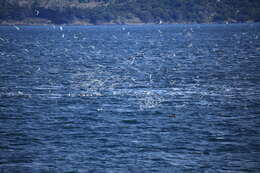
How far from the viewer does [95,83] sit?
6594cm

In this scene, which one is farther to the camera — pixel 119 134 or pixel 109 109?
pixel 109 109

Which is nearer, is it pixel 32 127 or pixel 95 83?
pixel 32 127

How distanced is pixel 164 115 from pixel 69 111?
8081 mm

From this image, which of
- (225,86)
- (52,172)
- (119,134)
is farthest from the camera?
(225,86)

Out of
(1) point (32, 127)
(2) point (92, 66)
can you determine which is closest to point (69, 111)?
(1) point (32, 127)

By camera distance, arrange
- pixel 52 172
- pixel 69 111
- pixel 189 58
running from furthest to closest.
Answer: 1. pixel 189 58
2. pixel 69 111
3. pixel 52 172

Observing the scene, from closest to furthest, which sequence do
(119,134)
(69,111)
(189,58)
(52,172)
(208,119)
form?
1. (52,172)
2. (119,134)
3. (208,119)
4. (69,111)
5. (189,58)

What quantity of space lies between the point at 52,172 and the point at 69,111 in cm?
1692

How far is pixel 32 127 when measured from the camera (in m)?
41.8

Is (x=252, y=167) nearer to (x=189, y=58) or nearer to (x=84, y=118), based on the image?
(x=84, y=118)

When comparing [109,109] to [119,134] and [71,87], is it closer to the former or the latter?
[119,134]

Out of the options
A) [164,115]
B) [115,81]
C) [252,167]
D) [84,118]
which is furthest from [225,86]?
[252,167]

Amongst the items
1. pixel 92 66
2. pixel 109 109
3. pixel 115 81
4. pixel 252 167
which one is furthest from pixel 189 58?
pixel 252 167

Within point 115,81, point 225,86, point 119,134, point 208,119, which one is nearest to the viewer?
point 119,134
